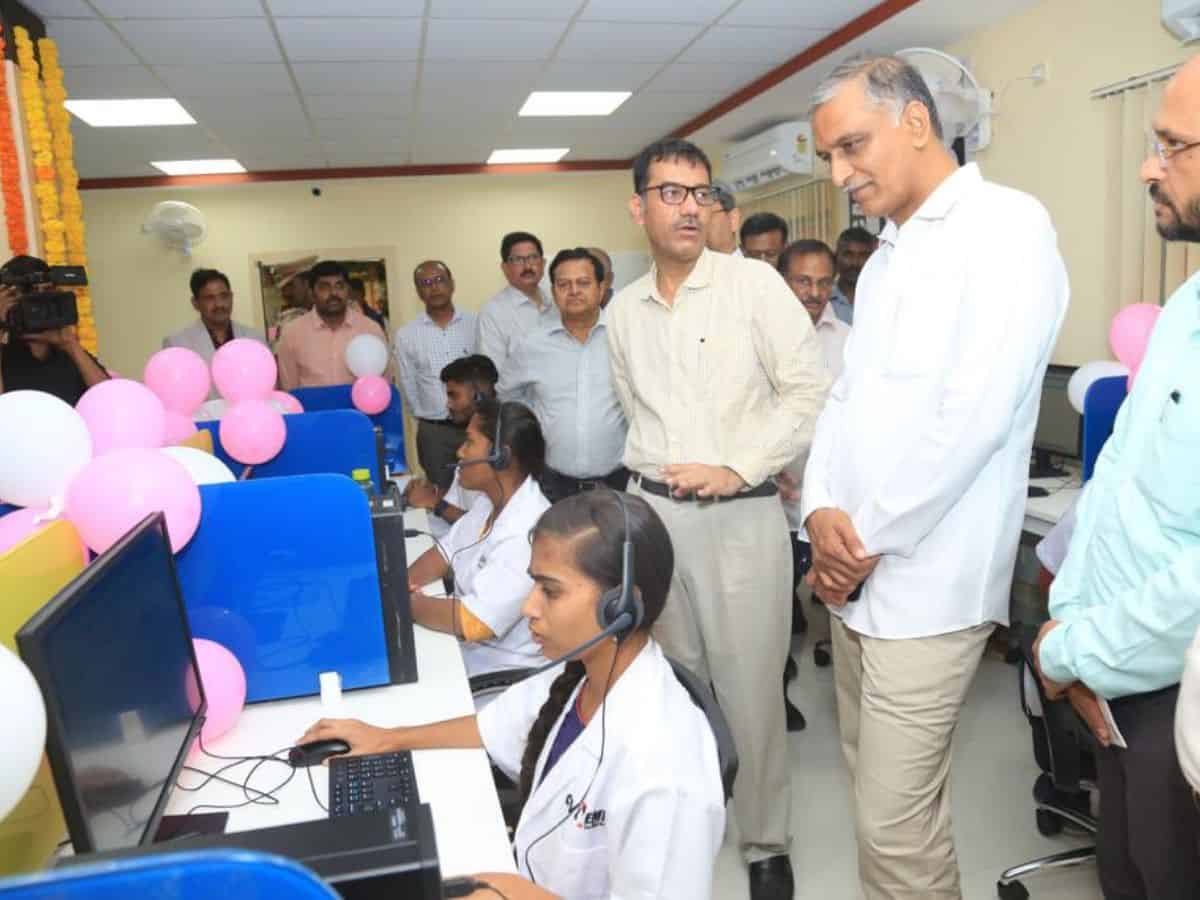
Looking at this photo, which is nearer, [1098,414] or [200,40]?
[1098,414]

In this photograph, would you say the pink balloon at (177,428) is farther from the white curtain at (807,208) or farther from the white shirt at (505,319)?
the white curtain at (807,208)

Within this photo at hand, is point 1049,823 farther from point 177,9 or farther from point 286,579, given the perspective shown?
point 177,9

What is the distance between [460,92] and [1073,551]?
14.4ft

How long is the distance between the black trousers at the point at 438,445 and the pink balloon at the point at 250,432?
165 centimetres

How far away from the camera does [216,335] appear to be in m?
4.79

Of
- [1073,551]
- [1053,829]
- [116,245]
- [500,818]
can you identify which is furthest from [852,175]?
[116,245]

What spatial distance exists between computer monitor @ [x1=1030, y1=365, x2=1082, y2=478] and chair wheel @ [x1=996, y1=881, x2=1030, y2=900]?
5.56 ft

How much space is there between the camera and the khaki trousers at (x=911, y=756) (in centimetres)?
143

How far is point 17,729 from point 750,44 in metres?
4.35

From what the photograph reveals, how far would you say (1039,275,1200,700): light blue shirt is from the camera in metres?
1.10

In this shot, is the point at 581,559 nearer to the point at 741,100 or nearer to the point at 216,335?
the point at 216,335

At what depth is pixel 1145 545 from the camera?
1.16 m

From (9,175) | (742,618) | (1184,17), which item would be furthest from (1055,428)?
(9,175)

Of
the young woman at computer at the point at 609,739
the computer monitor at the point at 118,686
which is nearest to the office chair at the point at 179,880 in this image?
the computer monitor at the point at 118,686
